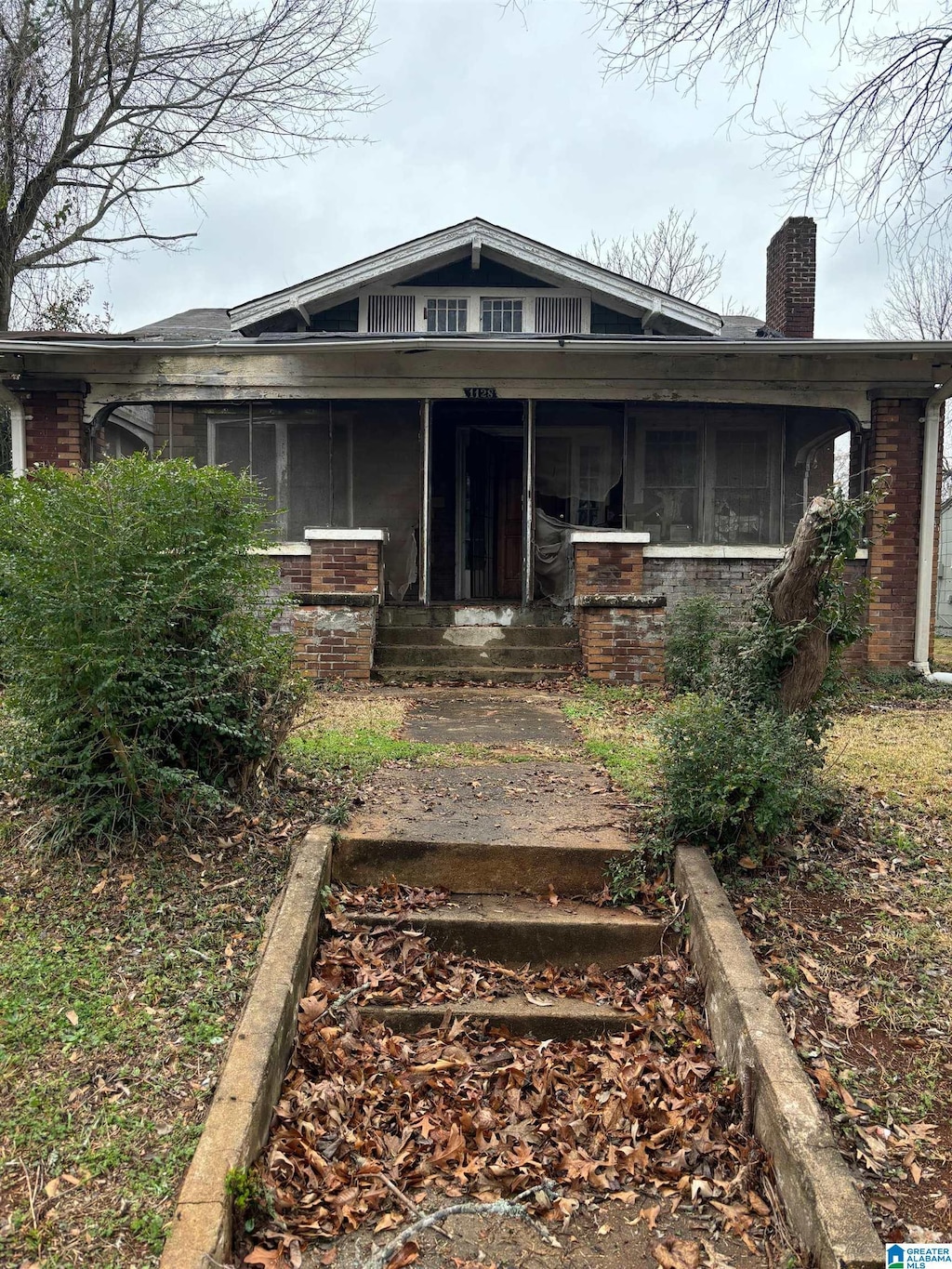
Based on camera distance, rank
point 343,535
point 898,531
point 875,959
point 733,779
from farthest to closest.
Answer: point 898,531
point 343,535
point 733,779
point 875,959

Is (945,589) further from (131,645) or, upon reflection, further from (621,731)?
(131,645)

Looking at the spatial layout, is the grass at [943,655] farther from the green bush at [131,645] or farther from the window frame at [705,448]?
the green bush at [131,645]

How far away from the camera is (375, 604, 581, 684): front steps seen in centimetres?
820

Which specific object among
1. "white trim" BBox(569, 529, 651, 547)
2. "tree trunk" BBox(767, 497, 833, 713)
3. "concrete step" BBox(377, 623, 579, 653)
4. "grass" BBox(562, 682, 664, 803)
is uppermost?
"white trim" BBox(569, 529, 651, 547)

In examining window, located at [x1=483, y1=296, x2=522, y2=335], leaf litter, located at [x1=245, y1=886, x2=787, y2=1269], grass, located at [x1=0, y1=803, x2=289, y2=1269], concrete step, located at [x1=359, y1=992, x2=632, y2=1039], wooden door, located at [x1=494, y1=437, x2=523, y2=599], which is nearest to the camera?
grass, located at [x1=0, y1=803, x2=289, y2=1269]

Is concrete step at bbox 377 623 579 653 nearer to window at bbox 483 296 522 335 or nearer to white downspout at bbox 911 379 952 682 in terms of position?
white downspout at bbox 911 379 952 682

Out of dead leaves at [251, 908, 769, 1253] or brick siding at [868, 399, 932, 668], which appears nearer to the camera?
dead leaves at [251, 908, 769, 1253]

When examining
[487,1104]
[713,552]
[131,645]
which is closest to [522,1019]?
[487,1104]

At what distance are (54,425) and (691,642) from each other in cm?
749

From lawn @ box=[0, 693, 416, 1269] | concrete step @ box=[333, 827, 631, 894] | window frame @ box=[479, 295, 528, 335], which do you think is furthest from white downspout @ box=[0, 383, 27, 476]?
concrete step @ box=[333, 827, 631, 894]

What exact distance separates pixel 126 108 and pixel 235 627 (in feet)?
46.2

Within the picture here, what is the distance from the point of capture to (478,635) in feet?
28.9

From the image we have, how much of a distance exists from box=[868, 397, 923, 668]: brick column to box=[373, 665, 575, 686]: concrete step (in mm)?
3844

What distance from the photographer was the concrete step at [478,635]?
28.8 ft
